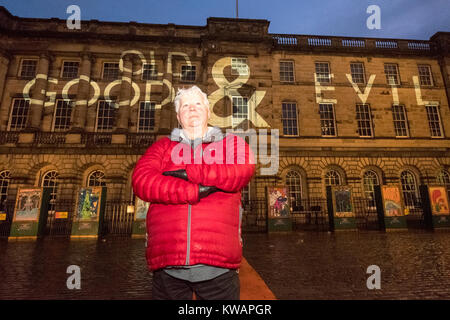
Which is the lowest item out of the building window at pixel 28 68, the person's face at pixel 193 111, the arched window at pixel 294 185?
the person's face at pixel 193 111

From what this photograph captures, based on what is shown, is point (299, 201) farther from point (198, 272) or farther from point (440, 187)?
point (198, 272)

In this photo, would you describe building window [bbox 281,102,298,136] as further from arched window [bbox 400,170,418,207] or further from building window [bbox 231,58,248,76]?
arched window [bbox 400,170,418,207]

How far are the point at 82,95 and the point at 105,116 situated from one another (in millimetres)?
2258

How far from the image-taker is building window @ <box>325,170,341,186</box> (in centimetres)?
1745

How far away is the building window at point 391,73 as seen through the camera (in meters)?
19.6

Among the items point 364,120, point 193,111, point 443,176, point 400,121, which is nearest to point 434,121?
A: point 400,121

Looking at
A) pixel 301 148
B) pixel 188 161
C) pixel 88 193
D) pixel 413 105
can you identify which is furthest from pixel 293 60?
pixel 188 161

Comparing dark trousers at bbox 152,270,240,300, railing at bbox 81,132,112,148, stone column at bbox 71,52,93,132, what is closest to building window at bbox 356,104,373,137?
railing at bbox 81,132,112,148

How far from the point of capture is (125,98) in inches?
695

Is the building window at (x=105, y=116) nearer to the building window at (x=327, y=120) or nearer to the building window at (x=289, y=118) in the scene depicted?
the building window at (x=289, y=118)

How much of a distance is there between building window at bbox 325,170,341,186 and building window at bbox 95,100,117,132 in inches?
664

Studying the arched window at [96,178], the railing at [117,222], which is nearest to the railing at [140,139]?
the arched window at [96,178]

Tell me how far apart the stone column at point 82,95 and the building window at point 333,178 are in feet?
60.7
